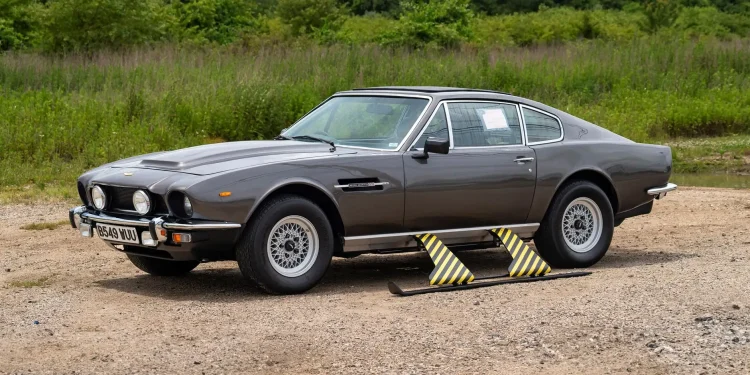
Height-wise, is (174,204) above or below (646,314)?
above

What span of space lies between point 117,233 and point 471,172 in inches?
109

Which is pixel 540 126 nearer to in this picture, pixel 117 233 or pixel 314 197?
pixel 314 197

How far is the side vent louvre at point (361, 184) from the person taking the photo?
8695mm

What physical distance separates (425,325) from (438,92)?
275 centimetres

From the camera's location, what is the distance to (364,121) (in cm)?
948

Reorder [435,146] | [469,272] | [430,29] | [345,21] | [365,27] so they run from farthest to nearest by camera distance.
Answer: [365,27]
[345,21]
[430,29]
[469,272]
[435,146]

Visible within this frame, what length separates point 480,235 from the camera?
378 inches

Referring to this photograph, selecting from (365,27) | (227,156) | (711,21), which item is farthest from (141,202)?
(711,21)

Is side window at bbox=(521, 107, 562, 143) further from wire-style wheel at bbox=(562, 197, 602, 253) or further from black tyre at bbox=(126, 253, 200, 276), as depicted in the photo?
black tyre at bbox=(126, 253, 200, 276)

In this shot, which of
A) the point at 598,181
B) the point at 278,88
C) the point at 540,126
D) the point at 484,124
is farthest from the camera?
the point at 278,88

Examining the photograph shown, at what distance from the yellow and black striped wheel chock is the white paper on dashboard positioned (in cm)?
85

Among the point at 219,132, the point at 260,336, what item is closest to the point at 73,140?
the point at 219,132

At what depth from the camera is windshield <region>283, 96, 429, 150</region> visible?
927cm

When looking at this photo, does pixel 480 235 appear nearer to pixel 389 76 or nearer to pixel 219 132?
pixel 219 132
